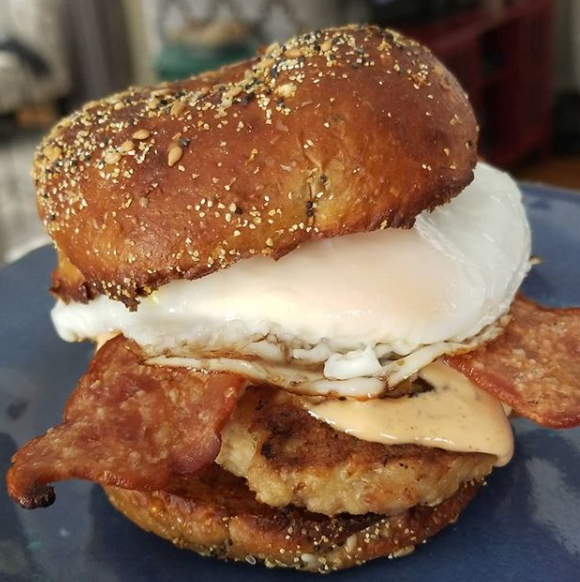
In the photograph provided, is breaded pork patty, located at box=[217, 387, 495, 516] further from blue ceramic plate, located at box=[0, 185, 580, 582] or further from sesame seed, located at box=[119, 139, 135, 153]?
sesame seed, located at box=[119, 139, 135, 153]

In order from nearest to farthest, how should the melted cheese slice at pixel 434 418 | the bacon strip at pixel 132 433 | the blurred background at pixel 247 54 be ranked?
1. the bacon strip at pixel 132 433
2. the melted cheese slice at pixel 434 418
3. the blurred background at pixel 247 54

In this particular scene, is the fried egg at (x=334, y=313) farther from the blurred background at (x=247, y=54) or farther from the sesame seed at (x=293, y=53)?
the blurred background at (x=247, y=54)

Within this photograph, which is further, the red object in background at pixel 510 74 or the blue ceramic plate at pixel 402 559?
the red object in background at pixel 510 74

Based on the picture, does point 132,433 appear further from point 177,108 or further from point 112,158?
point 177,108

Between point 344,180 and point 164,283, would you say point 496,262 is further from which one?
point 164,283

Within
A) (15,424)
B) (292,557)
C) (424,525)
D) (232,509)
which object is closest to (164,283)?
(232,509)

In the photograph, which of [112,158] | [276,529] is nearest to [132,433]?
[276,529]

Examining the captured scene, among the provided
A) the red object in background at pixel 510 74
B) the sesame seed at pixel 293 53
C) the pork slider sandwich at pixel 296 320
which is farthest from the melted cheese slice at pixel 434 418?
the red object in background at pixel 510 74
